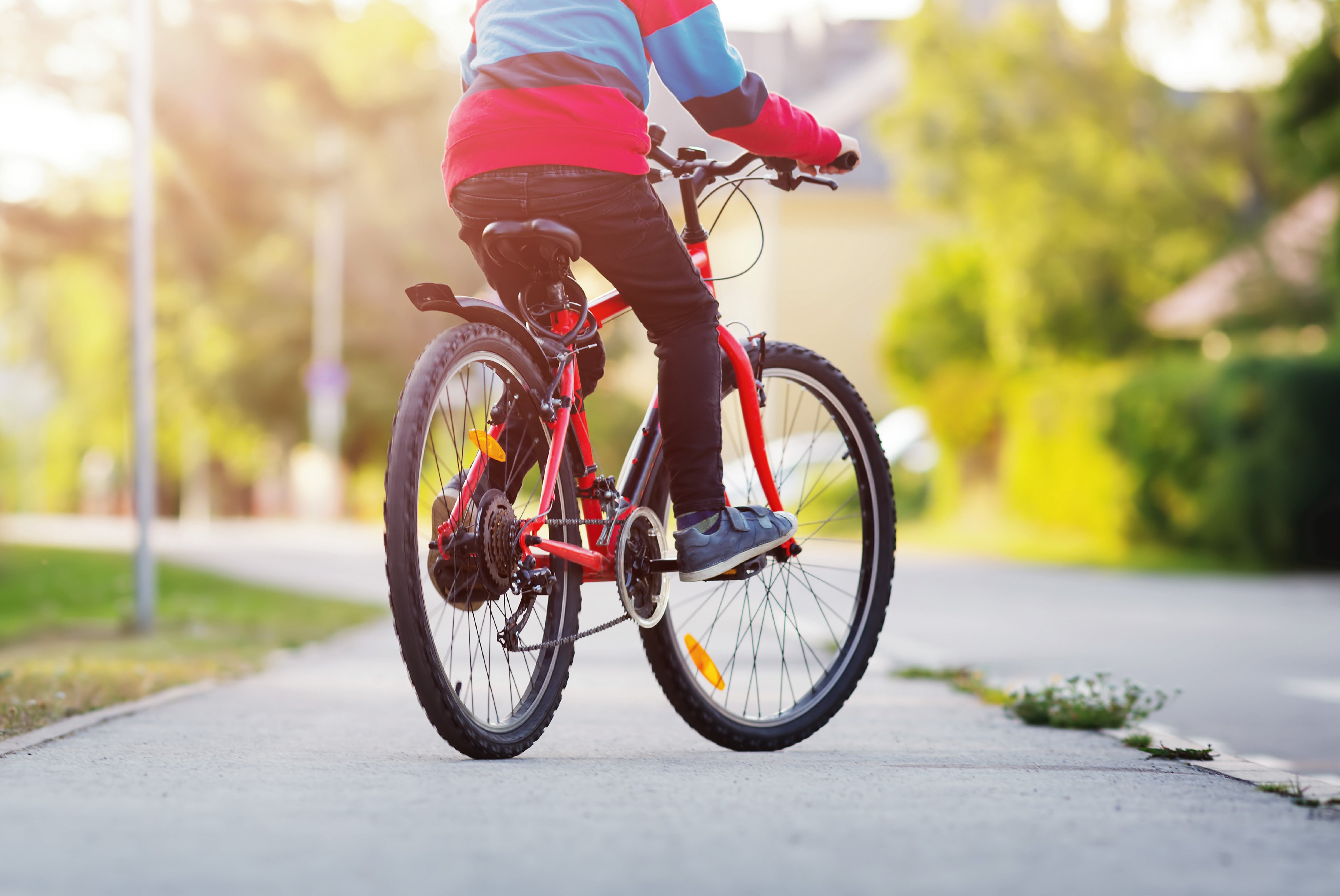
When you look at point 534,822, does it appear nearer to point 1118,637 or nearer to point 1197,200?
point 1118,637

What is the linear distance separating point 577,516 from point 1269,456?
15649mm

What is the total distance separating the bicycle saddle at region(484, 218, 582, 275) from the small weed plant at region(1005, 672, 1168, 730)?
7.45 feet

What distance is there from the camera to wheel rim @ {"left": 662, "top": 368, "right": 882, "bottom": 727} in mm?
4855

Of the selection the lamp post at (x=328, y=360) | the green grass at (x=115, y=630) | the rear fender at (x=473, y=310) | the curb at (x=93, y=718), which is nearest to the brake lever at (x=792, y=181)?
the rear fender at (x=473, y=310)

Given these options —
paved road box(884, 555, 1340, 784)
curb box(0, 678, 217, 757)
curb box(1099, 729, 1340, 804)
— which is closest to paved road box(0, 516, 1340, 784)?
paved road box(884, 555, 1340, 784)

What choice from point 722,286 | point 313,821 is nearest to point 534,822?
point 313,821

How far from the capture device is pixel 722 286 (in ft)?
150

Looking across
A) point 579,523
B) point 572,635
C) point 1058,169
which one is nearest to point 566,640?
point 572,635

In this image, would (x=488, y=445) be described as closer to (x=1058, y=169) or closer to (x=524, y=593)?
(x=524, y=593)

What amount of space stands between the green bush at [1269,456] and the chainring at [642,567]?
15500 mm

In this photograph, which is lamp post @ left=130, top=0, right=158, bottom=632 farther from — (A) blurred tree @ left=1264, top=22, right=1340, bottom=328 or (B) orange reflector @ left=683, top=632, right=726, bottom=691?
(A) blurred tree @ left=1264, top=22, right=1340, bottom=328

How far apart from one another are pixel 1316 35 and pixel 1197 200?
6.49 m

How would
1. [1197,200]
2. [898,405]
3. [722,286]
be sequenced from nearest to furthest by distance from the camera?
[1197,200]
[898,405]
[722,286]

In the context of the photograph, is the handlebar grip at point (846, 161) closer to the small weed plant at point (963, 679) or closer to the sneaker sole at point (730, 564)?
the sneaker sole at point (730, 564)
